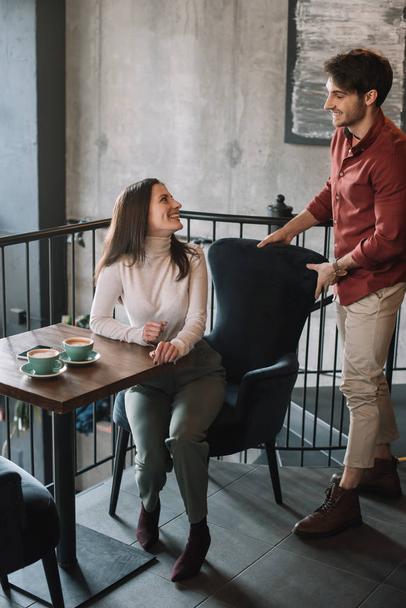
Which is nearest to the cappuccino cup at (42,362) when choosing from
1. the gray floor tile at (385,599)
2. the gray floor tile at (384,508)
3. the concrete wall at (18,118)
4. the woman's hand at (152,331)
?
the woman's hand at (152,331)

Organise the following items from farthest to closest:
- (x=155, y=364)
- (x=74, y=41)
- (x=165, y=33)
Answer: (x=74, y=41) < (x=165, y=33) < (x=155, y=364)

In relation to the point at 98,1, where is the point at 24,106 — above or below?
below

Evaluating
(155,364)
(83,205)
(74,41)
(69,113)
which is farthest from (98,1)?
(155,364)

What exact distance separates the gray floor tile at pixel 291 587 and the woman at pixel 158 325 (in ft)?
0.56

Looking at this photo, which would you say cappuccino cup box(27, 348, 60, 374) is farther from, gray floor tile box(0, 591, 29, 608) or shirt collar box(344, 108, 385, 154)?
shirt collar box(344, 108, 385, 154)

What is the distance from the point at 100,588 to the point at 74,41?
6155 millimetres

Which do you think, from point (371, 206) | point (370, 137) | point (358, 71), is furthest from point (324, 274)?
point (358, 71)

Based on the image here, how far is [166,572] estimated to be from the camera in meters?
2.93

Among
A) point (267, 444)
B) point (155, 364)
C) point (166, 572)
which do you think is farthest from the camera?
point (267, 444)

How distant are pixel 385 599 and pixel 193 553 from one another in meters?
0.65

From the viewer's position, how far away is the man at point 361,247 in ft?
9.62

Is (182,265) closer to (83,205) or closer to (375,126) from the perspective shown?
(375,126)

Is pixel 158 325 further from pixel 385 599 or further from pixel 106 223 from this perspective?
pixel 385 599

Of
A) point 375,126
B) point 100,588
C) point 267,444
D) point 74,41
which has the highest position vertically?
point 74,41
